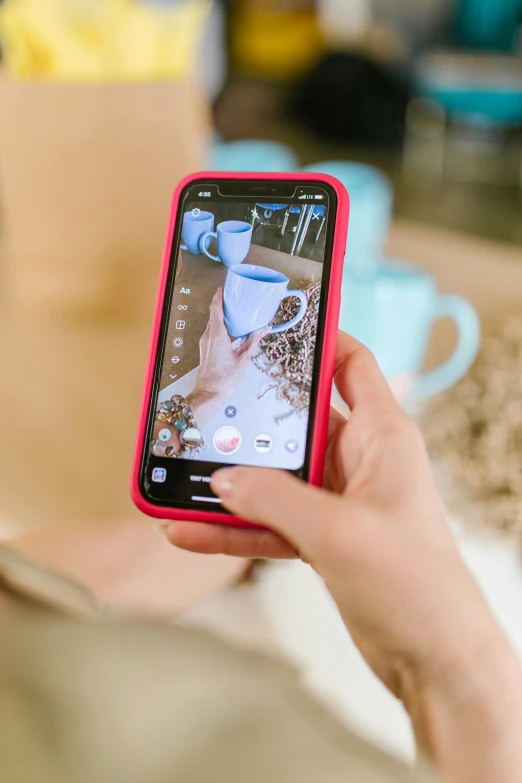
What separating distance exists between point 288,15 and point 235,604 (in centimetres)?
217

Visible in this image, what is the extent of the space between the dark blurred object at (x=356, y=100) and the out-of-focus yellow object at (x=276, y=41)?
28cm

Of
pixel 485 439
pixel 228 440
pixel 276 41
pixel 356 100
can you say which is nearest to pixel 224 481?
pixel 228 440

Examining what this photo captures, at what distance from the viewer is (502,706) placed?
29 cm

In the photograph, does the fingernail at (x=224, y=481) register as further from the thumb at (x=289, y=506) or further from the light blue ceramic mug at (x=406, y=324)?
the light blue ceramic mug at (x=406, y=324)

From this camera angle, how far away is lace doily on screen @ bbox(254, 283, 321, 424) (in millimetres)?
312

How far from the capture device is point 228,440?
1.05ft

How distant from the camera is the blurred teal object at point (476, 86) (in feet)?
5.58

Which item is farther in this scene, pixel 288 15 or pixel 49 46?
pixel 288 15

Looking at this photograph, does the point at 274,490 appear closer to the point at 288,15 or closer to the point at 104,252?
the point at 104,252

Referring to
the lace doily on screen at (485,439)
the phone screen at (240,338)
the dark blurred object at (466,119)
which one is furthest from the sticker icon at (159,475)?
the dark blurred object at (466,119)

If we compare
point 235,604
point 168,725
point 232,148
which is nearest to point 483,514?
point 235,604

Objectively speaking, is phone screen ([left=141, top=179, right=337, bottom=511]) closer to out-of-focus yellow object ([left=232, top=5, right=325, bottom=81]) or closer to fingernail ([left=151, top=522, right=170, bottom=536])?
fingernail ([left=151, top=522, right=170, bottom=536])

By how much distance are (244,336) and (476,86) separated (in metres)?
1.70

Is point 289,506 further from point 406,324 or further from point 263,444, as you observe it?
point 406,324
